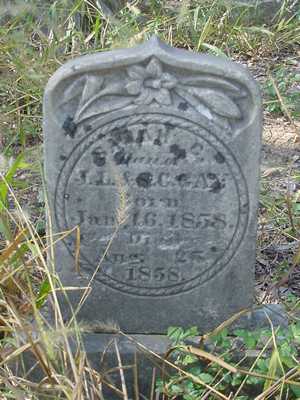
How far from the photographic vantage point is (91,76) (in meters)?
2.46

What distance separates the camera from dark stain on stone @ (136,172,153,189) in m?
2.57

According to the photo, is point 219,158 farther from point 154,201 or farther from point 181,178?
point 154,201

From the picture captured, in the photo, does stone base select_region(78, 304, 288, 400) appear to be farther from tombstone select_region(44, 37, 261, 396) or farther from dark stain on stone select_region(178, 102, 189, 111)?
dark stain on stone select_region(178, 102, 189, 111)

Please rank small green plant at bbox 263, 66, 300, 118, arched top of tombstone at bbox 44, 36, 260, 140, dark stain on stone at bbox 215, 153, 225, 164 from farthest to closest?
1. small green plant at bbox 263, 66, 300, 118
2. dark stain on stone at bbox 215, 153, 225, 164
3. arched top of tombstone at bbox 44, 36, 260, 140

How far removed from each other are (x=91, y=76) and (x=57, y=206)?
1.29 ft

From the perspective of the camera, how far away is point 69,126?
2.52 metres

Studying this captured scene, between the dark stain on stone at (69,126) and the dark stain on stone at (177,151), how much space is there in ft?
0.87

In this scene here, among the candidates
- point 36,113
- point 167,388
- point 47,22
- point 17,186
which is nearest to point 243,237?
point 167,388

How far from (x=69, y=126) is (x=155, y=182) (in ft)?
0.92

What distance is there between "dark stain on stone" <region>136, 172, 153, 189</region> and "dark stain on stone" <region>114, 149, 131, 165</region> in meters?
0.06

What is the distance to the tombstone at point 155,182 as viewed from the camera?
2.46 meters

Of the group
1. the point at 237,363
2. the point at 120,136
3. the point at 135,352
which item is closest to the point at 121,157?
the point at 120,136

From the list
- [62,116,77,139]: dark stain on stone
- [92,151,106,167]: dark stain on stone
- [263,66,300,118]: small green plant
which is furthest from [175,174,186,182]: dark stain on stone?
[263,66,300,118]: small green plant

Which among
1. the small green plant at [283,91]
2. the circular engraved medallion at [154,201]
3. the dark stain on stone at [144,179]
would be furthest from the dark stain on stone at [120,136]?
the small green plant at [283,91]
